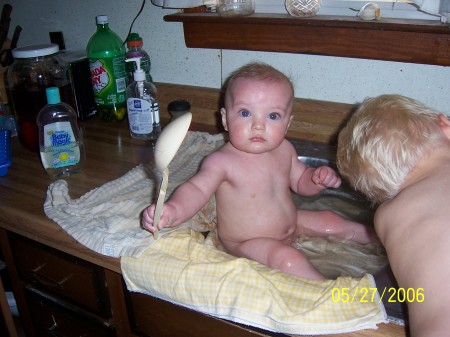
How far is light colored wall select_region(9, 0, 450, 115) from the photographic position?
41.3 inches

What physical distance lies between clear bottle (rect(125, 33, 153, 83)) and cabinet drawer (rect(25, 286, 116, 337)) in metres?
0.68

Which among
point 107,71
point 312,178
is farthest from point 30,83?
point 312,178

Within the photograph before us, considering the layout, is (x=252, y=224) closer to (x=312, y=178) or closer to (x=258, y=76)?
(x=312, y=178)

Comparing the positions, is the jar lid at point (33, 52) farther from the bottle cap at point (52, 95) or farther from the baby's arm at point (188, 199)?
the baby's arm at point (188, 199)

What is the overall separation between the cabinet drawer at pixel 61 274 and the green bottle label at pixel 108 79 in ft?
1.71

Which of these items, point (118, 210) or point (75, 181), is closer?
point (118, 210)

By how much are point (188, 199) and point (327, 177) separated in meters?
0.33

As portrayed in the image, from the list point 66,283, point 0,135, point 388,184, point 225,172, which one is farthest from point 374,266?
point 0,135

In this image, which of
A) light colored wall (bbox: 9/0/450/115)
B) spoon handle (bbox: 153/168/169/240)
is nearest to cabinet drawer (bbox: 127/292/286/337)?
spoon handle (bbox: 153/168/169/240)

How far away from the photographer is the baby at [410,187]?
566mm

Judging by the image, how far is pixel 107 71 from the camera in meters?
1.29

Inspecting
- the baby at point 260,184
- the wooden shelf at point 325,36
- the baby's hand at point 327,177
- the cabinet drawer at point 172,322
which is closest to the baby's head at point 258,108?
the baby at point 260,184

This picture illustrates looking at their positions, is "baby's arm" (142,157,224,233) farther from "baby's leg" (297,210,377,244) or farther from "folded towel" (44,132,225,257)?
"baby's leg" (297,210,377,244)

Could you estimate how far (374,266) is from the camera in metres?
0.89
